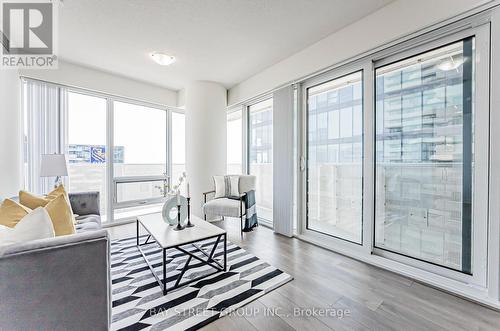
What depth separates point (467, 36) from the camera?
5.99 ft

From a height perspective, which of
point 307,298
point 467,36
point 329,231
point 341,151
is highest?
point 467,36

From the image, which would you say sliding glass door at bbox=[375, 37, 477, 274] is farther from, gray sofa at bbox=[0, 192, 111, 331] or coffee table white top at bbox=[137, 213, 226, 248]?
gray sofa at bbox=[0, 192, 111, 331]

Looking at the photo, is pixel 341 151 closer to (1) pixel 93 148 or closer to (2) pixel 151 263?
(2) pixel 151 263

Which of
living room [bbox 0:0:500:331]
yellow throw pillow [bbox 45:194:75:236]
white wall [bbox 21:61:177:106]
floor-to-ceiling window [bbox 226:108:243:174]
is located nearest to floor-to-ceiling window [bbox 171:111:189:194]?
white wall [bbox 21:61:177:106]

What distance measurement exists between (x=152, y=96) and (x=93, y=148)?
4.84 ft

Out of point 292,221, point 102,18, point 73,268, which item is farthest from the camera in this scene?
point 292,221

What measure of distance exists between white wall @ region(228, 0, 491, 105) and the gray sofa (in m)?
2.94

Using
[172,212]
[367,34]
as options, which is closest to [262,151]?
[172,212]

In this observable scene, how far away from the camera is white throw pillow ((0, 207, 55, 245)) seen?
3.66 feet

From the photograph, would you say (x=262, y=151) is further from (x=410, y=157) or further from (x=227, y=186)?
(x=410, y=157)

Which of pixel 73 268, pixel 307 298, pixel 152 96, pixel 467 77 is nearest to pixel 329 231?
pixel 307 298

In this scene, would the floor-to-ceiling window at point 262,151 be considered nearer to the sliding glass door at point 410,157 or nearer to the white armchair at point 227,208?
the white armchair at point 227,208

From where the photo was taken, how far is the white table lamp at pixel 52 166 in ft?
8.66

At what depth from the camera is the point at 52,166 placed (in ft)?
8.77
